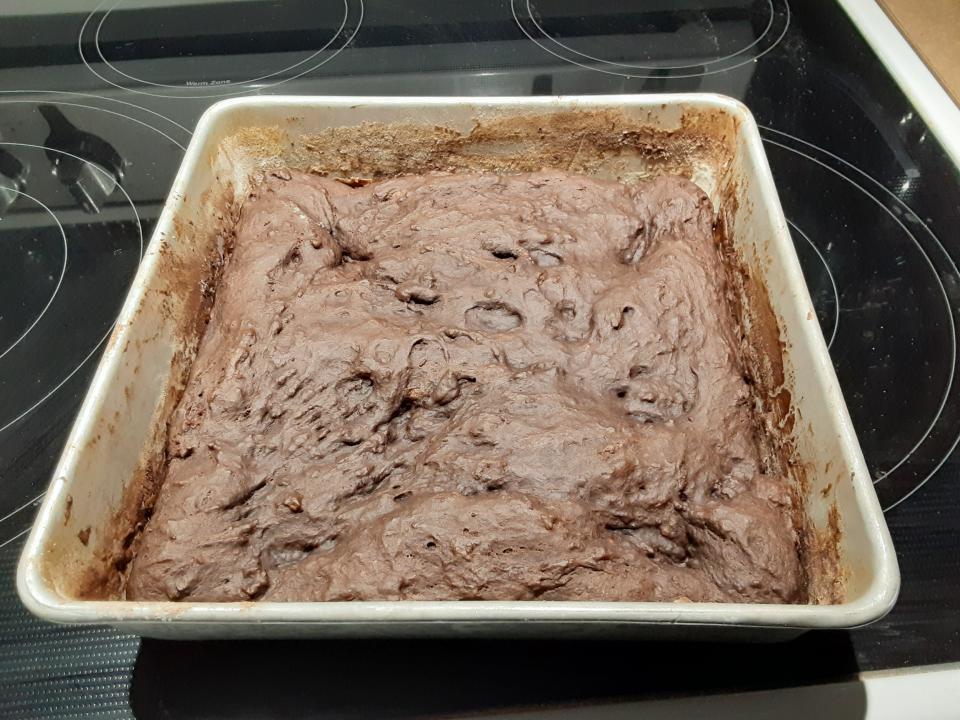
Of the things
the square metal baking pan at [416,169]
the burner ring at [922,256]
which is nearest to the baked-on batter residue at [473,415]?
the square metal baking pan at [416,169]

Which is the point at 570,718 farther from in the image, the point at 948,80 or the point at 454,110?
the point at 948,80

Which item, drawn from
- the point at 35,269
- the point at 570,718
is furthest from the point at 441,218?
the point at 35,269

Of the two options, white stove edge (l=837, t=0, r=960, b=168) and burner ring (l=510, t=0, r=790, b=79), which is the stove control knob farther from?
white stove edge (l=837, t=0, r=960, b=168)

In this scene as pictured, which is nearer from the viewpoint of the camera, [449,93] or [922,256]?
[922,256]

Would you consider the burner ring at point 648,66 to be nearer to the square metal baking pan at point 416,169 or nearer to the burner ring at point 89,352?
the square metal baking pan at point 416,169

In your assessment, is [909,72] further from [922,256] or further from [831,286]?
[831,286]

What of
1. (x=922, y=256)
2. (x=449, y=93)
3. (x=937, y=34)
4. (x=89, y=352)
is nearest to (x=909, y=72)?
(x=937, y=34)

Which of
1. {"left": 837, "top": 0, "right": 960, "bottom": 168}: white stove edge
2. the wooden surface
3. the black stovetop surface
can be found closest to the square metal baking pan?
the black stovetop surface
